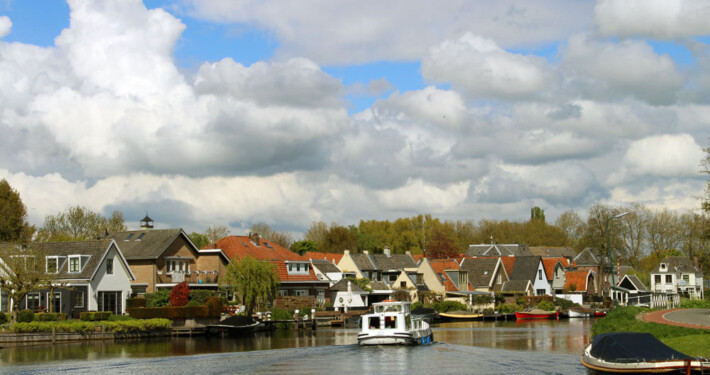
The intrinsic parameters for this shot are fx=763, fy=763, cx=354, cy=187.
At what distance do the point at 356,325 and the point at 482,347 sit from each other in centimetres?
2794

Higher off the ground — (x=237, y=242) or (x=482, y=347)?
(x=237, y=242)

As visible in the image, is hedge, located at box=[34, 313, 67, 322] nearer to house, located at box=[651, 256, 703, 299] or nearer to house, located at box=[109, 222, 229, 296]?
house, located at box=[109, 222, 229, 296]

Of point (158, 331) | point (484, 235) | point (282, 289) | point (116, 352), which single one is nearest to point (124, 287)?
point (158, 331)

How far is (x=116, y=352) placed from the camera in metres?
46.5

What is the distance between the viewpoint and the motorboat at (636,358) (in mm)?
26453

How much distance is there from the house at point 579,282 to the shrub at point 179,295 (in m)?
65.1

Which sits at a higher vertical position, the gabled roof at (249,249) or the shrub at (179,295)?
the gabled roof at (249,249)

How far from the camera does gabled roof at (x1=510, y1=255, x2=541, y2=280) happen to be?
107312mm

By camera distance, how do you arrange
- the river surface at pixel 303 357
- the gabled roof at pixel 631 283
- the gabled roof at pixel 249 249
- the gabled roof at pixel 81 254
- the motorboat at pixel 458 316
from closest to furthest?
the river surface at pixel 303 357, the gabled roof at pixel 81 254, the gabled roof at pixel 249 249, the motorboat at pixel 458 316, the gabled roof at pixel 631 283

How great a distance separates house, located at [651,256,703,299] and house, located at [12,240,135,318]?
82169 mm

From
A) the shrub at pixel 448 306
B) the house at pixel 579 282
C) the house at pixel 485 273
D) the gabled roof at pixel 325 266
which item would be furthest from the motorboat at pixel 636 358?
the house at pixel 579 282

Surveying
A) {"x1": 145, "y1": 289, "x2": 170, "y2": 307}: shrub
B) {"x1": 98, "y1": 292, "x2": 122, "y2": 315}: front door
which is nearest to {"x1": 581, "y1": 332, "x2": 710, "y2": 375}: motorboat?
{"x1": 145, "y1": 289, "x2": 170, "y2": 307}: shrub

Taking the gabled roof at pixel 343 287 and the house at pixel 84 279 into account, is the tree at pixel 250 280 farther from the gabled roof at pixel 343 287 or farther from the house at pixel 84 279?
the gabled roof at pixel 343 287

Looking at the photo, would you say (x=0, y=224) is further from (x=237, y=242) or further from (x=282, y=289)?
(x=282, y=289)
